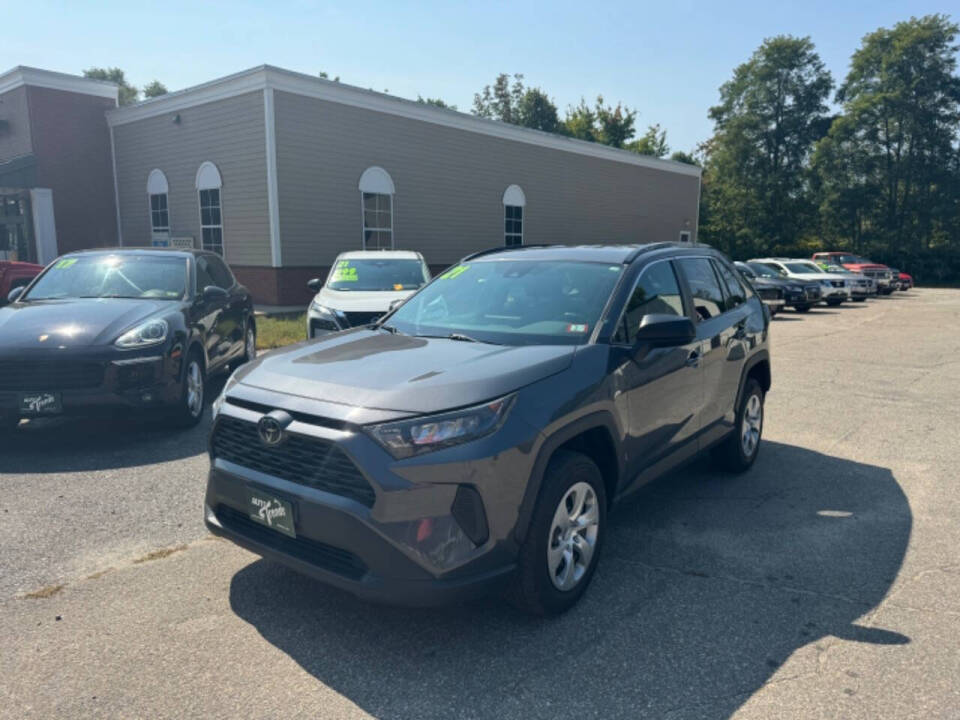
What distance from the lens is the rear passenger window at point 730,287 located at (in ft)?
17.6

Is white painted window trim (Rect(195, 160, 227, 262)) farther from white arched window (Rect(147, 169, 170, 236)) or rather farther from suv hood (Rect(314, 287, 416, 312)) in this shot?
suv hood (Rect(314, 287, 416, 312))

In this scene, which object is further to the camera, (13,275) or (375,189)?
(375,189)

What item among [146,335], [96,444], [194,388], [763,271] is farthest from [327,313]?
[763,271]

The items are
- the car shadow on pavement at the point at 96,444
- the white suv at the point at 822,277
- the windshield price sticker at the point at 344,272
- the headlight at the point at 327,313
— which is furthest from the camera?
the white suv at the point at 822,277

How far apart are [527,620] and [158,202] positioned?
20526 mm

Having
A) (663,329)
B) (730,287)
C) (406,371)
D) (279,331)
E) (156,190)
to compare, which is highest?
(156,190)

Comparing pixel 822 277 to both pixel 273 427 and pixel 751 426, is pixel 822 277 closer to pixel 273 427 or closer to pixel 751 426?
pixel 751 426

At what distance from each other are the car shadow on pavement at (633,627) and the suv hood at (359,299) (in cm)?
555

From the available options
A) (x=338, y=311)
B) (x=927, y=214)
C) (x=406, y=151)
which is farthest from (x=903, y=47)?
(x=338, y=311)

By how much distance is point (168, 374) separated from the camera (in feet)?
20.1

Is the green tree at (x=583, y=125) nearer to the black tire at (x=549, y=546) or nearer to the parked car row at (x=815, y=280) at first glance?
the parked car row at (x=815, y=280)

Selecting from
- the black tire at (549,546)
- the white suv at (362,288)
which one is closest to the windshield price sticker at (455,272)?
the black tire at (549,546)

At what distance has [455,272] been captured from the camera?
15.8 feet

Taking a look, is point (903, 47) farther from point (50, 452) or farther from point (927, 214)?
point (50, 452)
